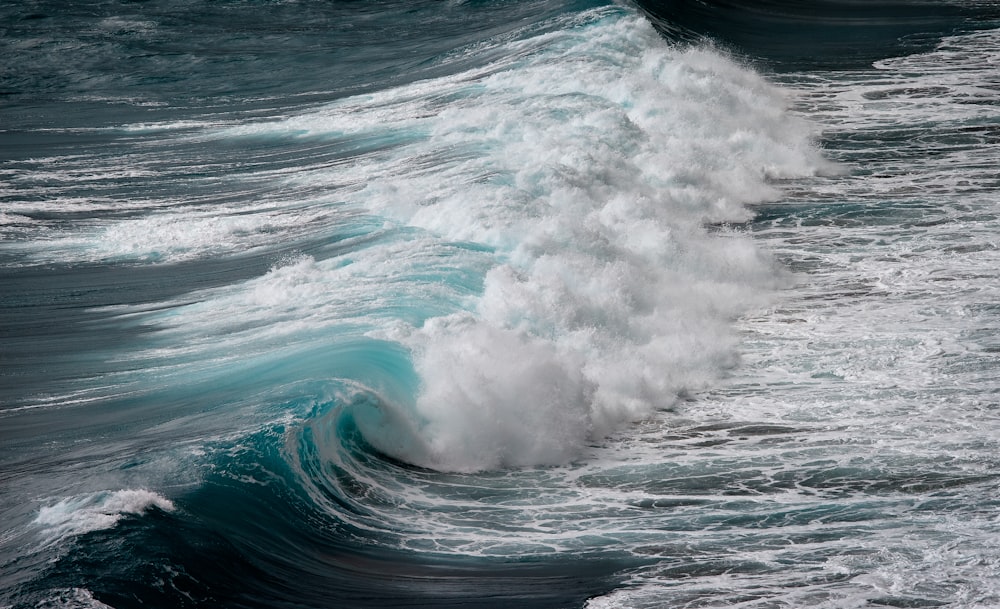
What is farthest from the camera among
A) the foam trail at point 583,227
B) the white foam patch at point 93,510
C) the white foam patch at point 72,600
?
the foam trail at point 583,227

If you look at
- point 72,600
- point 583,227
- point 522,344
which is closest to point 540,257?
point 583,227

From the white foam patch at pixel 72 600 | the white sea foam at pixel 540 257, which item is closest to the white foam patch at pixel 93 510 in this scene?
the white foam patch at pixel 72 600

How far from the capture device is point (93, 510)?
6.59 m

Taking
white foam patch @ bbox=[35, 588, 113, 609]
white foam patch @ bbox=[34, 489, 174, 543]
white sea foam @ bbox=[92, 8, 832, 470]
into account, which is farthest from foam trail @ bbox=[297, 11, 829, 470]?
white foam patch @ bbox=[35, 588, 113, 609]

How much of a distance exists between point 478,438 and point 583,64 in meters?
11.6

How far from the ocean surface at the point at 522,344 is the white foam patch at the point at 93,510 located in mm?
32

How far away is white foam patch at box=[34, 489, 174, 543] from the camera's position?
640 centimetres

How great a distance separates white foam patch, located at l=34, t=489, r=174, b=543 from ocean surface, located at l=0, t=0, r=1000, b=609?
0.03 m

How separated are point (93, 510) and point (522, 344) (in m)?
3.91

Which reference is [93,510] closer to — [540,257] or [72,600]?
Answer: [72,600]

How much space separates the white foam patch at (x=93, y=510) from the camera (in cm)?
640

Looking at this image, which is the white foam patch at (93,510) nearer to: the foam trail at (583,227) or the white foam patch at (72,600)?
the white foam patch at (72,600)

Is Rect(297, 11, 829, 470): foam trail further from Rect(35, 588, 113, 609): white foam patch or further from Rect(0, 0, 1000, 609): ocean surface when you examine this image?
Rect(35, 588, 113, 609): white foam patch

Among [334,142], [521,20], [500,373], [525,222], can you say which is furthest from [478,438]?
[521,20]
